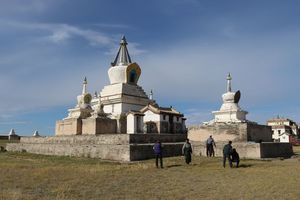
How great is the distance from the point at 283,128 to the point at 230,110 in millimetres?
→ 42231

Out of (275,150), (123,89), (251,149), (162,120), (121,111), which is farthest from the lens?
(123,89)

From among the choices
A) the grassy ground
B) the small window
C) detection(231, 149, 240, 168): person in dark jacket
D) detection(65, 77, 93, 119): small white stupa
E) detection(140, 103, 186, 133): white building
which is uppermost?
the small window

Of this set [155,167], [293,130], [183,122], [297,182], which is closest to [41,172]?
[155,167]

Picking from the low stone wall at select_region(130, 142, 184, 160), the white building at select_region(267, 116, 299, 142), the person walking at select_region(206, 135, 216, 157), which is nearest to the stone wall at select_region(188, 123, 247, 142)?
the low stone wall at select_region(130, 142, 184, 160)

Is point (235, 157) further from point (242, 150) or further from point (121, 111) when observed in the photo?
point (121, 111)

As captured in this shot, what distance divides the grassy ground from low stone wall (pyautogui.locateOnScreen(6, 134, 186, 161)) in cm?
343

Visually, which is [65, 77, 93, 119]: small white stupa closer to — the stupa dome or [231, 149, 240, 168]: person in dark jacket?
the stupa dome

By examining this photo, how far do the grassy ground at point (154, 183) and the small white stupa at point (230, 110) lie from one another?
49.0ft

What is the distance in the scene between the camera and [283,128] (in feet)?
219

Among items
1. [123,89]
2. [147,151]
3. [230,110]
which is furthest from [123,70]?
[147,151]

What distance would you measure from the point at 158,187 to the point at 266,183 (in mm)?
3410

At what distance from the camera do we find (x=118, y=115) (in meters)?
29.6

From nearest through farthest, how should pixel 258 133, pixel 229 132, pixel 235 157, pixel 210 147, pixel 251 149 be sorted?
pixel 235 157, pixel 210 147, pixel 251 149, pixel 229 132, pixel 258 133

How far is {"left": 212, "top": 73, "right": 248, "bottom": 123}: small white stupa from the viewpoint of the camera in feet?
96.7
